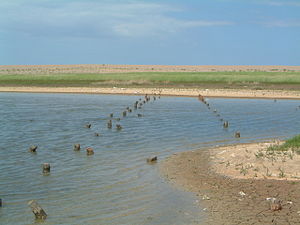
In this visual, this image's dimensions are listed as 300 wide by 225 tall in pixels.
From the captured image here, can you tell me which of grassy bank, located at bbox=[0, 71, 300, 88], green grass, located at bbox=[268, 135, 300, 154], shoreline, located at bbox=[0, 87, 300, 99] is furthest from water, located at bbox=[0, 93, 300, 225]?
grassy bank, located at bbox=[0, 71, 300, 88]

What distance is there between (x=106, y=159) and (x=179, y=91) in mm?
35241

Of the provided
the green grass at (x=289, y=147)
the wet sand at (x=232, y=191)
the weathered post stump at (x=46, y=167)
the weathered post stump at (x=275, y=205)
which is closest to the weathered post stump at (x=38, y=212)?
the wet sand at (x=232, y=191)

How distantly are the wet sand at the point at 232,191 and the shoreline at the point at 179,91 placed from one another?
3270cm

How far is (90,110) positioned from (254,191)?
2267 centimetres

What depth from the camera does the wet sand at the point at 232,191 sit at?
8703 millimetres

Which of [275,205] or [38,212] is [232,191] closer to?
[275,205]

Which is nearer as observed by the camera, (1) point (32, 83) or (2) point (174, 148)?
(2) point (174, 148)

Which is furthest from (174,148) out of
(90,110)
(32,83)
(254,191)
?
(32,83)

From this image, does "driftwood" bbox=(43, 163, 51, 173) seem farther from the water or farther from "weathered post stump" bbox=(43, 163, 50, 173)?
the water

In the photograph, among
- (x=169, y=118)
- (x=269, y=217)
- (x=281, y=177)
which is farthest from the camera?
(x=169, y=118)

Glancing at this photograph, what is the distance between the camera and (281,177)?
11.2 m

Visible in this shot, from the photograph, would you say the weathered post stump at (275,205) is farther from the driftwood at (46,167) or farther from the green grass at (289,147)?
the driftwood at (46,167)

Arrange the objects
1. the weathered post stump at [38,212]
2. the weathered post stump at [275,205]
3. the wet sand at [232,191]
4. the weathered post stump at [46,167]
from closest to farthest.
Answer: the wet sand at [232,191]
the weathered post stump at [38,212]
the weathered post stump at [275,205]
the weathered post stump at [46,167]

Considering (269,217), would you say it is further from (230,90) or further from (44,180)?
(230,90)
